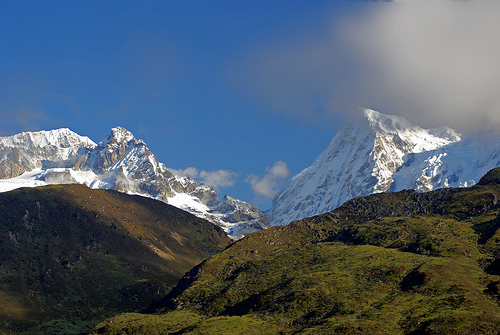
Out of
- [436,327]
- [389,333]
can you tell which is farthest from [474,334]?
[389,333]

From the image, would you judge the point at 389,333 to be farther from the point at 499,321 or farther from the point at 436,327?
the point at 499,321

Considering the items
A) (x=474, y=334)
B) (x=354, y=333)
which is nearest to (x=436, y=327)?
(x=474, y=334)

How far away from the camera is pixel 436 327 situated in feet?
628

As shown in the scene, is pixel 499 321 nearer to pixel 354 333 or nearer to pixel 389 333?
pixel 389 333

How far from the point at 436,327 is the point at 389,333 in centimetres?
1729

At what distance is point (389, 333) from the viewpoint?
198875mm

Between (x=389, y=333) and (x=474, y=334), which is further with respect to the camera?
(x=389, y=333)

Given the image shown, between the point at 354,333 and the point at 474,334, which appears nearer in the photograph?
the point at 474,334

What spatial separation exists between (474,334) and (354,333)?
41824 mm

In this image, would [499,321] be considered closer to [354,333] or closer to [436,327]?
[436,327]

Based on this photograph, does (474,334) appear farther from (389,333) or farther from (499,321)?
(389,333)

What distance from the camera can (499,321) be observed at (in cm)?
19362

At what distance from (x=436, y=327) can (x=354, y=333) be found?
29.5 meters

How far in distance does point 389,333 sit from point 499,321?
39.5m
